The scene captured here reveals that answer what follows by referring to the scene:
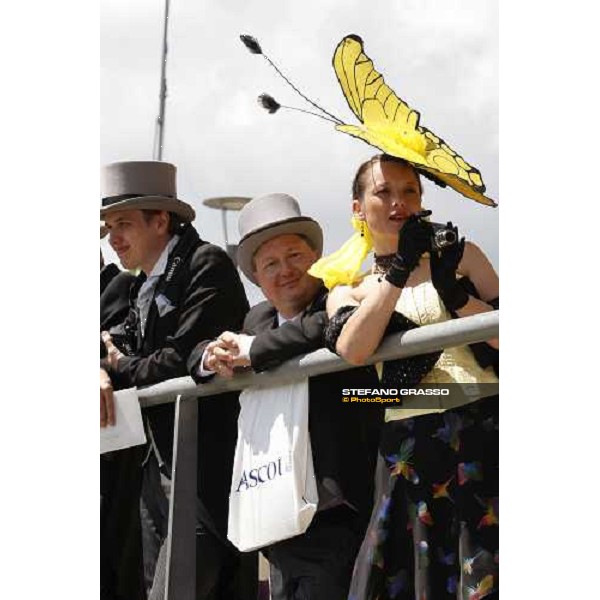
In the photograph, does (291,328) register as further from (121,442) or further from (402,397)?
(121,442)

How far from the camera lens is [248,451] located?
10.5 feet

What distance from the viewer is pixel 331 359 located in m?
2.98

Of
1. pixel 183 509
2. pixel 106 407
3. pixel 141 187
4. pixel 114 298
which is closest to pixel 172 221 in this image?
pixel 141 187

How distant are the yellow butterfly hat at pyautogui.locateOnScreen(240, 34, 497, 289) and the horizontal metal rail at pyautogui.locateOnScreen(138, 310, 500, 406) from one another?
186 mm

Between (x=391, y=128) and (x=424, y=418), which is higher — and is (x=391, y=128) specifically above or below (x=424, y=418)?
above

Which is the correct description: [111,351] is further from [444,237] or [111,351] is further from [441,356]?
[444,237]

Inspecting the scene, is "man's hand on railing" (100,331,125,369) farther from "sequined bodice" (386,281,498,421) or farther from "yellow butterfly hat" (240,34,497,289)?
"sequined bodice" (386,281,498,421)

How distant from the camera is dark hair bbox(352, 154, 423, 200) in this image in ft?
9.62

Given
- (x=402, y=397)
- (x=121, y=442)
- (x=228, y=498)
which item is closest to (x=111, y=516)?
(x=121, y=442)

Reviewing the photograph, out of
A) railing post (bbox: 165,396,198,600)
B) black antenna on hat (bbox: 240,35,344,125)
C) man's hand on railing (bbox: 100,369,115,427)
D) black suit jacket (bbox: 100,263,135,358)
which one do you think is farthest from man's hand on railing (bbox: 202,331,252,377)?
black suit jacket (bbox: 100,263,135,358)

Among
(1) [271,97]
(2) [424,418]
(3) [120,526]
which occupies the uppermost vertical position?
(1) [271,97]

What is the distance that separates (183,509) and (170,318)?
0.53 m

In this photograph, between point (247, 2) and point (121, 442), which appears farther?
point (121, 442)
